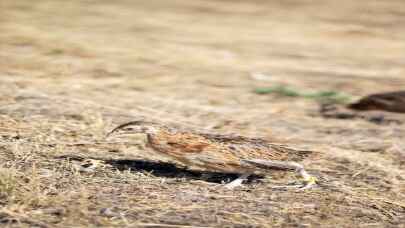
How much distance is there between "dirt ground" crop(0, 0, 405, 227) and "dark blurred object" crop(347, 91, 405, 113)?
41 centimetres

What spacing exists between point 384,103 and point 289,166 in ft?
8.88

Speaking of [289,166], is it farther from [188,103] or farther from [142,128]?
[188,103]

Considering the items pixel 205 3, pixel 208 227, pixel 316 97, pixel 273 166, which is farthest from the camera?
pixel 205 3

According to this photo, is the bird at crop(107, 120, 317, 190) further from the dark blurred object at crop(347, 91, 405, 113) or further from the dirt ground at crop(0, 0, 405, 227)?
the dark blurred object at crop(347, 91, 405, 113)

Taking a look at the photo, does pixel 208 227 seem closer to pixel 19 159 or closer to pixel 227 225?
pixel 227 225

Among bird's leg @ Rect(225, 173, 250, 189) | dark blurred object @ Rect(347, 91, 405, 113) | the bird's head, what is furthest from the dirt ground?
dark blurred object @ Rect(347, 91, 405, 113)

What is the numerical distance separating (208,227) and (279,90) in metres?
4.13

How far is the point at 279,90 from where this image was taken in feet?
26.0

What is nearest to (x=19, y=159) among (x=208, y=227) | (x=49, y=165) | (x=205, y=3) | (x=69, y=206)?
(x=49, y=165)

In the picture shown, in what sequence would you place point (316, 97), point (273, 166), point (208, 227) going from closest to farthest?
1. point (208, 227)
2. point (273, 166)
3. point (316, 97)

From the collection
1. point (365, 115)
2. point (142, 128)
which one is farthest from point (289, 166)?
point (365, 115)

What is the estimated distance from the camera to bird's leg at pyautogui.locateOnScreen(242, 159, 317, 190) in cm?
456

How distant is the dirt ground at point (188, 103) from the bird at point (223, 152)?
0.40 ft

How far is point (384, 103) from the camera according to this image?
23.3 feet
